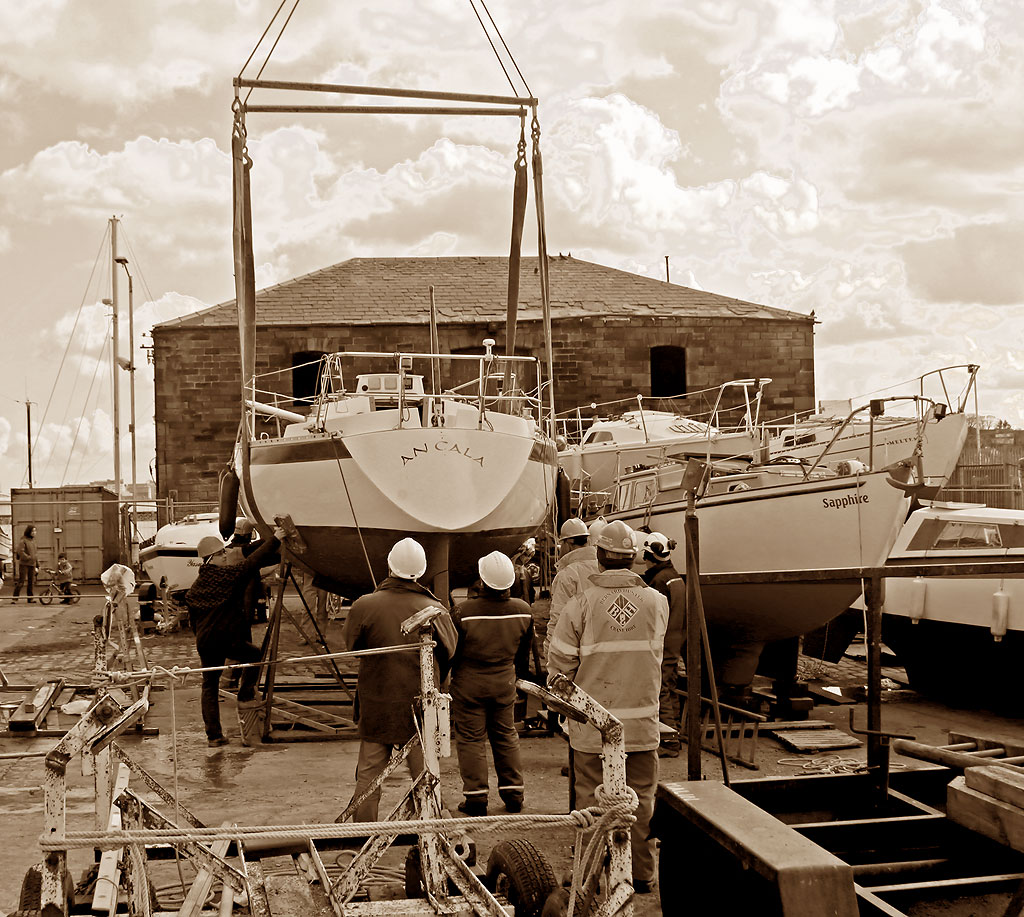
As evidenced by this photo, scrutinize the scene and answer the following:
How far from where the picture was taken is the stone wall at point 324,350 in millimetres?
28953

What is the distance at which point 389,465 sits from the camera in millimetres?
10484

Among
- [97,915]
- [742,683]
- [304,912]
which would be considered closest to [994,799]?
[304,912]

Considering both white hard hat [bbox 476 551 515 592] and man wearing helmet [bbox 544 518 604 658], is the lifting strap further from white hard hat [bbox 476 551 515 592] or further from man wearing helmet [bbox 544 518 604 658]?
white hard hat [bbox 476 551 515 592]

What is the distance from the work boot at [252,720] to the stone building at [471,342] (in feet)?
62.8

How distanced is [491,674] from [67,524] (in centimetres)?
2191

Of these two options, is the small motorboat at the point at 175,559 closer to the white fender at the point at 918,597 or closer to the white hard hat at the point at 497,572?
the white fender at the point at 918,597

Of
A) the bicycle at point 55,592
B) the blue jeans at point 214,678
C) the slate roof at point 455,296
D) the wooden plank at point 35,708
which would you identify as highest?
the slate roof at point 455,296

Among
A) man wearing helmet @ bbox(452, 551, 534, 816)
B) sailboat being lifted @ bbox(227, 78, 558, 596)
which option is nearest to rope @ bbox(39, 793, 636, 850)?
man wearing helmet @ bbox(452, 551, 534, 816)

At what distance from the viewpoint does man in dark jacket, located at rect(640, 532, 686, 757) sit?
29.5 ft

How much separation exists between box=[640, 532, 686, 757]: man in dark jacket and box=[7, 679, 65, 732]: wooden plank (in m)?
5.45

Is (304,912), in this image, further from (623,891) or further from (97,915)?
(623,891)

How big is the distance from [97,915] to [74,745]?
2.06ft

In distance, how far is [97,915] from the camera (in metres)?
3.86

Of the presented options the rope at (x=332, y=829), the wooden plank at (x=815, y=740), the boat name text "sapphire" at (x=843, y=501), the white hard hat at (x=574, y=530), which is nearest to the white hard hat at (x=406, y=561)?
the rope at (x=332, y=829)
